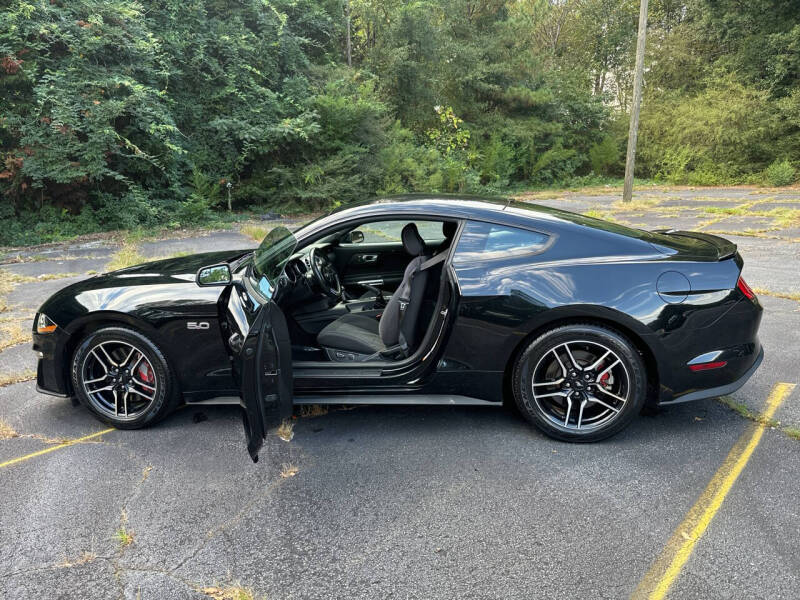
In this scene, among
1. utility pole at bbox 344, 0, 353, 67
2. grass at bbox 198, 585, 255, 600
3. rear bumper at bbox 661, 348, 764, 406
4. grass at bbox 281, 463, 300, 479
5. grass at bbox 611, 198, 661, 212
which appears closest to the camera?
grass at bbox 198, 585, 255, 600

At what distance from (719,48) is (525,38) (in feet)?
29.6

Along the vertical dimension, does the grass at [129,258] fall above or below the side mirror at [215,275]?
below

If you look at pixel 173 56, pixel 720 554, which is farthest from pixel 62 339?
pixel 173 56

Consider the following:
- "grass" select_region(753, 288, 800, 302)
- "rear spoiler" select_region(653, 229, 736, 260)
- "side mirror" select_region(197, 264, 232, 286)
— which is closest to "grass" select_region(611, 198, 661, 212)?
"grass" select_region(753, 288, 800, 302)

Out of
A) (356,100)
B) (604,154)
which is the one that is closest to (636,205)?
(356,100)

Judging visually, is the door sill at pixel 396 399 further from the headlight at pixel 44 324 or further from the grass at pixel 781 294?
the grass at pixel 781 294

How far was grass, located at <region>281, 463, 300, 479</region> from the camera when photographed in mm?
3102

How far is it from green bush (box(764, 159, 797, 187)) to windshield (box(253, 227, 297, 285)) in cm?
2365

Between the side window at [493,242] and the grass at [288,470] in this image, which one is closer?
the grass at [288,470]

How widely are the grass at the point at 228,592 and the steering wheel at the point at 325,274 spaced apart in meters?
2.35

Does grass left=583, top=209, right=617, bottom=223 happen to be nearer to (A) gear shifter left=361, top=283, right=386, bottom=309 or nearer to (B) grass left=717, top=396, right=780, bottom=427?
(A) gear shifter left=361, top=283, right=386, bottom=309

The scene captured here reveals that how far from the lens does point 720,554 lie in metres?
2.42

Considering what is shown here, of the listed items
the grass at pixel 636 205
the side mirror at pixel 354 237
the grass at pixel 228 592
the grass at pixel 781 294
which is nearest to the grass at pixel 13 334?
the side mirror at pixel 354 237

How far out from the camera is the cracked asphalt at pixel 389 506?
7.69 ft
